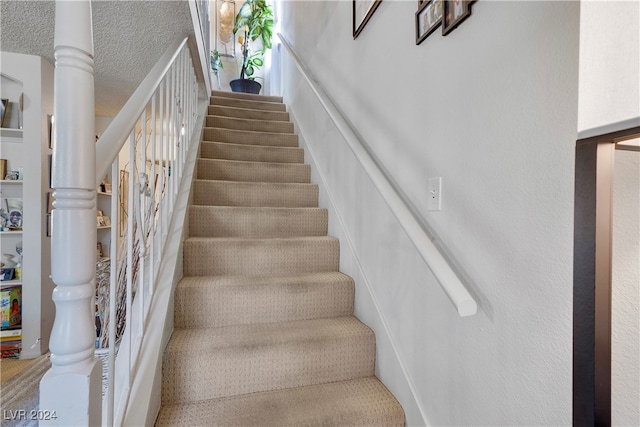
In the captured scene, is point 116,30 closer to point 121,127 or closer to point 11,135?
point 11,135

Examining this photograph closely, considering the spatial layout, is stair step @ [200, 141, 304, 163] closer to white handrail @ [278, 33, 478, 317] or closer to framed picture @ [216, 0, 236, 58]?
Answer: white handrail @ [278, 33, 478, 317]

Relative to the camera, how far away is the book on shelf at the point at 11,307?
239 centimetres

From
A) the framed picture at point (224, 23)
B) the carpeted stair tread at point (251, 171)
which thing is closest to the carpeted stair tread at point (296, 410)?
the carpeted stair tread at point (251, 171)

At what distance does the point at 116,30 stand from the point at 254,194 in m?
1.33

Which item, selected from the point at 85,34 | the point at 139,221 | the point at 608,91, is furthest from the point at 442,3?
the point at 139,221

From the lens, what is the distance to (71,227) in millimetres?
588

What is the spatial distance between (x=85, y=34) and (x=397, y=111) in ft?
3.19

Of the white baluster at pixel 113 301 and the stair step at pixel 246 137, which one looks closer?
the white baluster at pixel 113 301

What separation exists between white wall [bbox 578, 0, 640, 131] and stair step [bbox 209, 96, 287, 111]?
3.29 metres

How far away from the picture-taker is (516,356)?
719mm

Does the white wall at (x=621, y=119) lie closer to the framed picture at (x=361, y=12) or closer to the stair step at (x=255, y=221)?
the framed picture at (x=361, y=12)

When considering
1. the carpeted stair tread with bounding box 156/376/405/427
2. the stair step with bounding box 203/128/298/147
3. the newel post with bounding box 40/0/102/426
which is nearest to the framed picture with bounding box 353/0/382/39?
the newel post with bounding box 40/0/102/426

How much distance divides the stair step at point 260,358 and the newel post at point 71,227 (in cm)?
60

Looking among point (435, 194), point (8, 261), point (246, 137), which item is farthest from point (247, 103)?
point (435, 194)
